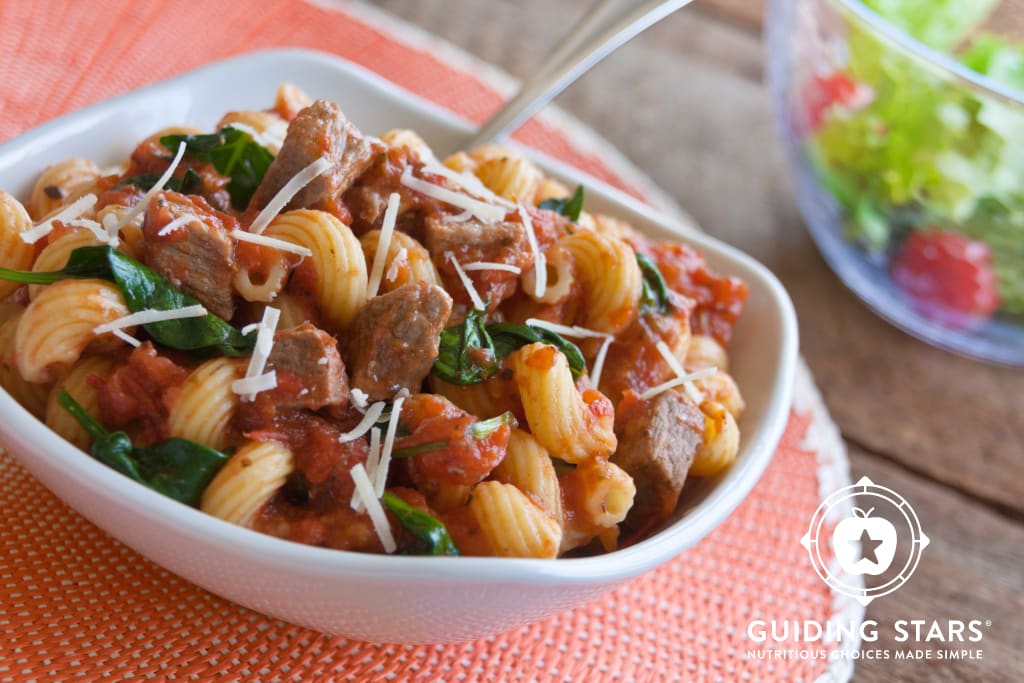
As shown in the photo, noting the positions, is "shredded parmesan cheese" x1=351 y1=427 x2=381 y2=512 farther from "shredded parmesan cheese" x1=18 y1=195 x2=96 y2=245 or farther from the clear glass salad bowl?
the clear glass salad bowl

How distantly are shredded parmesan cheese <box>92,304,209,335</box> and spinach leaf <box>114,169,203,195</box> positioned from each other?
0.42m

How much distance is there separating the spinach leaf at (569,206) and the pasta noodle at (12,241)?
122 centimetres

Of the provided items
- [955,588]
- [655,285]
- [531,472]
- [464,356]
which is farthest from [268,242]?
[955,588]

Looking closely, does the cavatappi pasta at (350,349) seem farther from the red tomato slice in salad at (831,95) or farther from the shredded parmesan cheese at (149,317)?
the red tomato slice in salad at (831,95)

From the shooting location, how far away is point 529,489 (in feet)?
6.73

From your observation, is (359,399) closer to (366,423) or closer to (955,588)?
(366,423)

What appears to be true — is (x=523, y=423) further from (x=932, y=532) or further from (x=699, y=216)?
(x=699, y=216)

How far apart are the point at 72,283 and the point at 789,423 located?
2.14 m

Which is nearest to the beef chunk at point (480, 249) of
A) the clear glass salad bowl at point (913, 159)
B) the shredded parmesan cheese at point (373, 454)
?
the shredded parmesan cheese at point (373, 454)

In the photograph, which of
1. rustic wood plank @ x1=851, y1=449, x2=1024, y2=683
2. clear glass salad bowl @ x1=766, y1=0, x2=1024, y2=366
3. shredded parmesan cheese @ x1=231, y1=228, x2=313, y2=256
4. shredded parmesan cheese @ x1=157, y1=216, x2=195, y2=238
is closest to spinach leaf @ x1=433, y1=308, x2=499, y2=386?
shredded parmesan cheese @ x1=231, y1=228, x2=313, y2=256


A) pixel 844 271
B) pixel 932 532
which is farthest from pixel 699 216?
pixel 932 532

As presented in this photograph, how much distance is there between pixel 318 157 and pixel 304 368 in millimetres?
523

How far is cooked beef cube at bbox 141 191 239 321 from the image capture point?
1.97m

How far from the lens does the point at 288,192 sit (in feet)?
6.93
